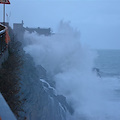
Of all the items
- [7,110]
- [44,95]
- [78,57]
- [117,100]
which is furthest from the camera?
[78,57]

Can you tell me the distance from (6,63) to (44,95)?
3178 mm

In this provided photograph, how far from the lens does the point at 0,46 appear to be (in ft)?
27.5

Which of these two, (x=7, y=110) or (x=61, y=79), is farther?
(x=61, y=79)

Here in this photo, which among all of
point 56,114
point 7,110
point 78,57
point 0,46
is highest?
point 7,110

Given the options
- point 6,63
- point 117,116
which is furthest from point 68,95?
point 6,63

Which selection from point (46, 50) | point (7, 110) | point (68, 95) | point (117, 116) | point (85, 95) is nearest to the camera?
point (7, 110)

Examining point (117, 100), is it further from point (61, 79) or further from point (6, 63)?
point (6, 63)

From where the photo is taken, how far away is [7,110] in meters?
3.13

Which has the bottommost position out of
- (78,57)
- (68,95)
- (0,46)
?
(78,57)

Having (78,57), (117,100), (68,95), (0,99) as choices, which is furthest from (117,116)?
(78,57)

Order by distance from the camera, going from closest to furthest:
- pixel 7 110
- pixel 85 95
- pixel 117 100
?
1. pixel 7 110
2. pixel 85 95
3. pixel 117 100

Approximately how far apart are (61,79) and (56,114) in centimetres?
1193

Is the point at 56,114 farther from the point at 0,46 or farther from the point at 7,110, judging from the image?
the point at 7,110

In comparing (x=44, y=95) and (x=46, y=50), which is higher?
(x=44, y=95)
